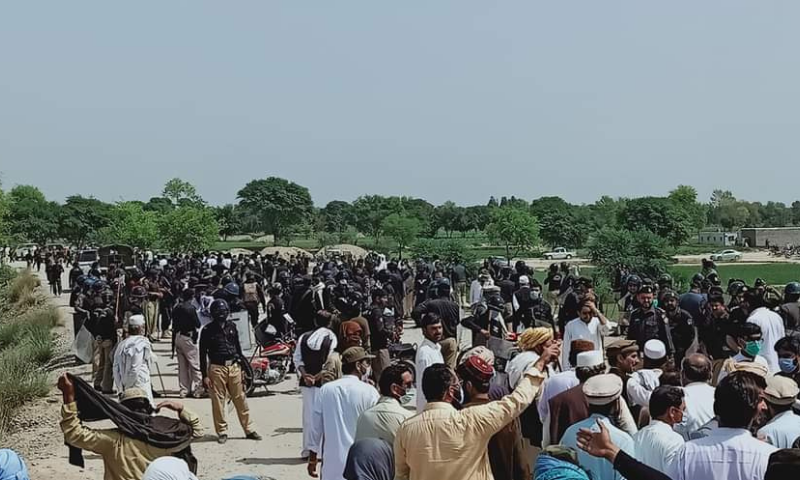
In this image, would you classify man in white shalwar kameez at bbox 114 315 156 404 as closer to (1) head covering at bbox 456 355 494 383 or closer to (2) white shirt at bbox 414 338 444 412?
(2) white shirt at bbox 414 338 444 412

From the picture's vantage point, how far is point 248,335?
1418 cm

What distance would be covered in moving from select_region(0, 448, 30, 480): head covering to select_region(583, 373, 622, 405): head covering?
3.10 metres

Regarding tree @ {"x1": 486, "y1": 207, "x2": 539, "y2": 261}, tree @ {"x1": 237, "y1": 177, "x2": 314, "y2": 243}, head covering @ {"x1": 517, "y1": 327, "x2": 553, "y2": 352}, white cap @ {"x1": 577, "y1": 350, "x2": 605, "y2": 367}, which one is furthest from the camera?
tree @ {"x1": 237, "y1": 177, "x2": 314, "y2": 243}

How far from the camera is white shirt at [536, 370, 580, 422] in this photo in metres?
6.14

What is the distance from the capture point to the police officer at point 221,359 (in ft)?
31.9

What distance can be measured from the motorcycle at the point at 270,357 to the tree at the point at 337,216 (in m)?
72.7

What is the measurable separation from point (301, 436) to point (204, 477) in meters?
1.85

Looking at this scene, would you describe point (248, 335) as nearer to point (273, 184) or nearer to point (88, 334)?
point (88, 334)

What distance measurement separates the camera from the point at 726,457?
12.9 ft

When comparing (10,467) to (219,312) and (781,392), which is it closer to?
(781,392)

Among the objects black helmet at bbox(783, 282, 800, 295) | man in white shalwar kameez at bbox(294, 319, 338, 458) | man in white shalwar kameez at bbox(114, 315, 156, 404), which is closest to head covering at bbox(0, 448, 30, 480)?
man in white shalwar kameez at bbox(294, 319, 338, 458)

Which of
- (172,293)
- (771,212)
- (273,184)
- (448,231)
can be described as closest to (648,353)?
(172,293)

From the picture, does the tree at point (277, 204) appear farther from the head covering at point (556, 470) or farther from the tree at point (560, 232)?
the head covering at point (556, 470)

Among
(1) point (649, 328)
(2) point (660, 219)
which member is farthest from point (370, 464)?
(2) point (660, 219)
